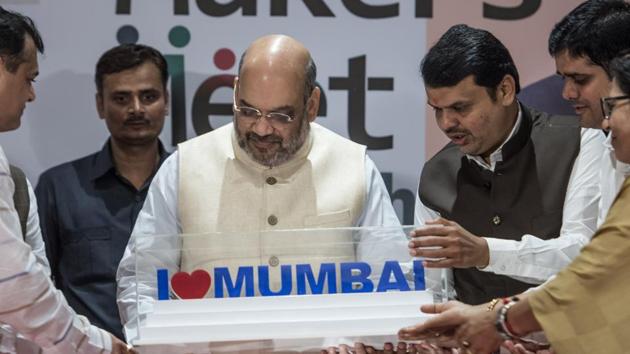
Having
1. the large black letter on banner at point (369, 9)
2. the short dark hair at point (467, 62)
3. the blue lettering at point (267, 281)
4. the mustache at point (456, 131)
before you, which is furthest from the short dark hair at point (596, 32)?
the blue lettering at point (267, 281)

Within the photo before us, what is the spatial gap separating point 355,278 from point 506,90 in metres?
1.08

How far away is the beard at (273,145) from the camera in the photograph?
4.15 m

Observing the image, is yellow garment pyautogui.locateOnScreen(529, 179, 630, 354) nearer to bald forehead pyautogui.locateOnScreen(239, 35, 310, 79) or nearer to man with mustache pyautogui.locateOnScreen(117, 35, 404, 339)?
man with mustache pyautogui.locateOnScreen(117, 35, 404, 339)

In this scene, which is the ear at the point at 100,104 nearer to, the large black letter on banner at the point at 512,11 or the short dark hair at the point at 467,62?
the short dark hair at the point at 467,62

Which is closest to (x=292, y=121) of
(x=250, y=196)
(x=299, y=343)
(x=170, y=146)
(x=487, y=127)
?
(x=250, y=196)

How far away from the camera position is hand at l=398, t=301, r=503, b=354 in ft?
10.9

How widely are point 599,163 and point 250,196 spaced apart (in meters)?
1.33

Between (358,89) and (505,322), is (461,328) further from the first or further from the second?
(358,89)

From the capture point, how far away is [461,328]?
3.39 m

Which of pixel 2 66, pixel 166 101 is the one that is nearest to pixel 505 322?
pixel 2 66

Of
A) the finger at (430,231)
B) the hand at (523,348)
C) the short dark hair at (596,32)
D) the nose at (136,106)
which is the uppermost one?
the short dark hair at (596,32)

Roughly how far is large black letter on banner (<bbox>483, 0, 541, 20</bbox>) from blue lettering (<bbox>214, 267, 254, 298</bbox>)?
7.81 ft

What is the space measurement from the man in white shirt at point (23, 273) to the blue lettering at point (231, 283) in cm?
48

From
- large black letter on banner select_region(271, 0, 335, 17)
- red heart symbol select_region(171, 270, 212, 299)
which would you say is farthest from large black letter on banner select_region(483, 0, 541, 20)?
red heart symbol select_region(171, 270, 212, 299)
